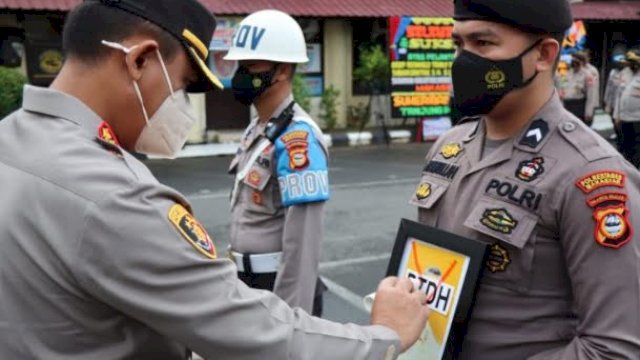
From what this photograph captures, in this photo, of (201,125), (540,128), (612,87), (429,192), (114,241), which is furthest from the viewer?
(201,125)

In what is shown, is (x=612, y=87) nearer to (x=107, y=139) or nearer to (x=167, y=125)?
(x=167, y=125)

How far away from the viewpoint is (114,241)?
4.26 ft

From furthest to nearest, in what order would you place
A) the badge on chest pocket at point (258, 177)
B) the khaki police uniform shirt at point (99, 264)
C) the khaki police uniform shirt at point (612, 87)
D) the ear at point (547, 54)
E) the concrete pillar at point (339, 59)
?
the concrete pillar at point (339, 59) < the khaki police uniform shirt at point (612, 87) < the badge on chest pocket at point (258, 177) < the ear at point (547, 54) < the khaki police uniform shirt at point (99, 264)

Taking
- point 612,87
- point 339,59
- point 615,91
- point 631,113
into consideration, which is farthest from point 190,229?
point 339,59

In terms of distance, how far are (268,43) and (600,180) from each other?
1.98m

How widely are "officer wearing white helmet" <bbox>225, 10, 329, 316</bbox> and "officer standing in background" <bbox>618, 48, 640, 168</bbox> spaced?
820 cm

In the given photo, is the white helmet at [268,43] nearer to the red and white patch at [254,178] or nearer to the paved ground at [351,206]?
the red and white patch at [254,178]

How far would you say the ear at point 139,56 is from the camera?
1526 millimetres

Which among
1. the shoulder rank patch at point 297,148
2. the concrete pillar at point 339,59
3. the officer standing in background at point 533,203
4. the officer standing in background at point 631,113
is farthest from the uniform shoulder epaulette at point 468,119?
the concrete pillar at point 339,59

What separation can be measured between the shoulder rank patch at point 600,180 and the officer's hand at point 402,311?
1.54 feet

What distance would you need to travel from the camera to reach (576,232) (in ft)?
5.15

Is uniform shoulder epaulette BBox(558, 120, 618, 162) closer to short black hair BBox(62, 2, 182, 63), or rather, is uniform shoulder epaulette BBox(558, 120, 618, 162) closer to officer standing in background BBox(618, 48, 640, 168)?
short black hair BBox(62, 2, 182, 63)

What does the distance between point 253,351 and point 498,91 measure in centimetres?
95

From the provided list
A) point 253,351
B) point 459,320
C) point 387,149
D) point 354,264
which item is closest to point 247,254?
point 459,320
